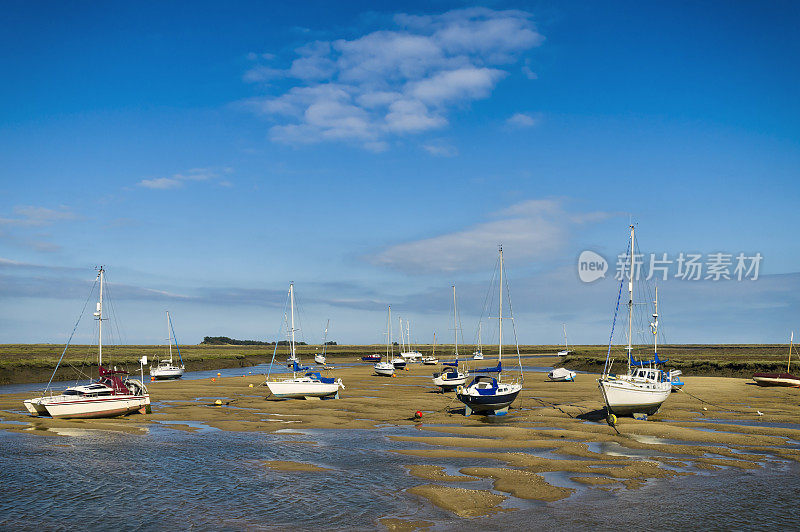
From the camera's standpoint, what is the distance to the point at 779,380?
207 feet

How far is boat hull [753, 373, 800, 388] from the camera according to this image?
205ft

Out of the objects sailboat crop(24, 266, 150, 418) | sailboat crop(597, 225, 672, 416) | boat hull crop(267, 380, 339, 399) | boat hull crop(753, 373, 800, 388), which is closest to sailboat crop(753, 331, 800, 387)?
boat hull crop(753, 373, 800, 388)

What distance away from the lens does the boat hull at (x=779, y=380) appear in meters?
62.6

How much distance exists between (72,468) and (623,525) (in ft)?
79.2

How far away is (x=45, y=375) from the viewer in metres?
83.9

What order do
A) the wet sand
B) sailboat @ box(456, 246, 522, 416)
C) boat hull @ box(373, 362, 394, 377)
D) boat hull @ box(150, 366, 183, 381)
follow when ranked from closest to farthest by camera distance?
the wet sand < sailboat @ box(456, 246, 522, 416) < boat hull @ box(150, 366, 183, 381) < boat hull @ box(373, 362, 394, 377)

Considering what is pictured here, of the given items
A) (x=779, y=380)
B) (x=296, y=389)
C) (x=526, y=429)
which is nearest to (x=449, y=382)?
(x=296, y=389)

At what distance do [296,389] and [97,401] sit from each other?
57.1 feet

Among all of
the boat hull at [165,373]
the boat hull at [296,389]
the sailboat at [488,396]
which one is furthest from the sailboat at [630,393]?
the boat hull at [165,373]

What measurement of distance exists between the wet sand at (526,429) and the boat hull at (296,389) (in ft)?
2.75

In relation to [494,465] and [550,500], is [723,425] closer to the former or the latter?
[494,465]

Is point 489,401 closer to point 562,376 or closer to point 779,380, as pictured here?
point 562,376

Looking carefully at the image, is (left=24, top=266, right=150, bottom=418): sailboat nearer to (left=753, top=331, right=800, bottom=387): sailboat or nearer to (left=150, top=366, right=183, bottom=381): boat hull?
(left=150, top=366, right=183, bottom=381): boat hull

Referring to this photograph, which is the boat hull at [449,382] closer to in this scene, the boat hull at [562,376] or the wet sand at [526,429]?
the wet sand at [526,429]
